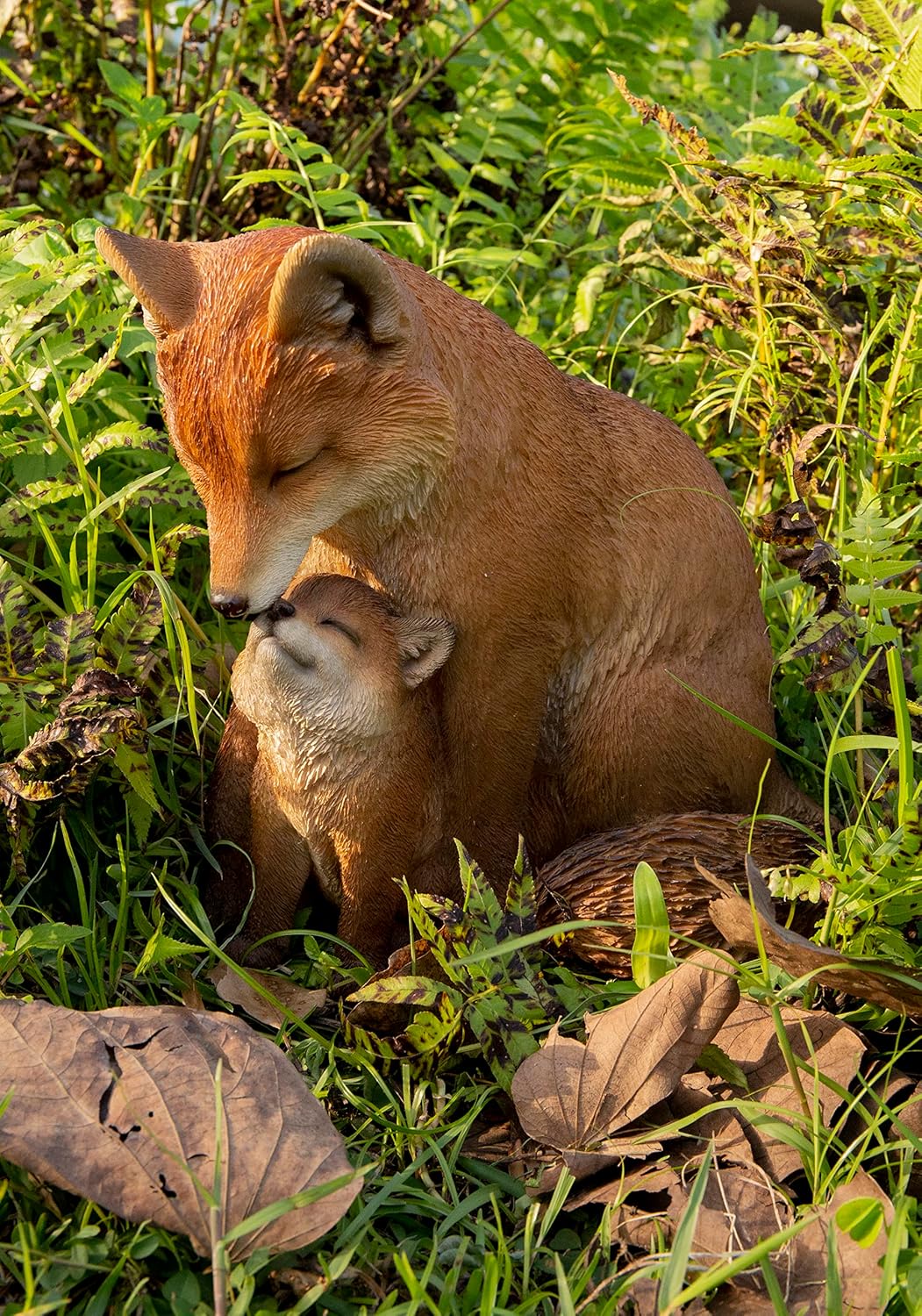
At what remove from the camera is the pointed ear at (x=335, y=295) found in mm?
2590

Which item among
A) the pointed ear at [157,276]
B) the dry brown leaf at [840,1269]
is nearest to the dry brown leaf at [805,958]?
the dry brown leaf at [840,1269]

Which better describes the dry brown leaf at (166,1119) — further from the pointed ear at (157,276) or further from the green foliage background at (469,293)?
the pointed ear at (157,276)

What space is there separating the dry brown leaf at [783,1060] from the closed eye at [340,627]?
1.16 meters

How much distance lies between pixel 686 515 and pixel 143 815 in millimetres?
1512

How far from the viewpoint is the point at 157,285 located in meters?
2.81

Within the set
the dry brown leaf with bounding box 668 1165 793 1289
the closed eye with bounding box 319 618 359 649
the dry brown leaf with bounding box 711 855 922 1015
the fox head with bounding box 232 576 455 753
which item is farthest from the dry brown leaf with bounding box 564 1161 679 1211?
the closed eye with bounding box 319 618 359 649

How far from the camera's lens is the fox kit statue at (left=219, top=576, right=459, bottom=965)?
307cm

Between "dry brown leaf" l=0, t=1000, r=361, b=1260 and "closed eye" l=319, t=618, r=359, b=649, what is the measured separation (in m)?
0.85

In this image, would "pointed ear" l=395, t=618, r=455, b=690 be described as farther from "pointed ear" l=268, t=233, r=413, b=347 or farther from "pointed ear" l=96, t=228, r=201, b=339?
"pointed ear" l=96, t=228, r=201, b=339

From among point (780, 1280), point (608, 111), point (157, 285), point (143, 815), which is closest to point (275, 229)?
point (157, 285)

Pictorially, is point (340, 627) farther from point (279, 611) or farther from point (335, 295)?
point (335, 295)

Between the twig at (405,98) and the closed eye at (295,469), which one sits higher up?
the twig at (405,98)

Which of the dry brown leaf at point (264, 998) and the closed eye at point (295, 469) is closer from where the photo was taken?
the closed eye at point (295, 469)

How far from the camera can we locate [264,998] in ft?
10.4
